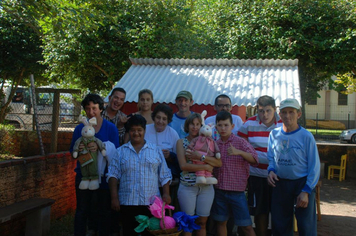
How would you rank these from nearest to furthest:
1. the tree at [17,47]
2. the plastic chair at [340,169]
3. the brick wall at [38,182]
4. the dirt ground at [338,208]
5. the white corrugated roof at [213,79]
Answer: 1. the brick wall at [38,182]
2. the dirt ground at [338,208]
3. the white corrugated roof at [213,79]
4. the plastic chair at [340,169]
5. the tree at [17,47]

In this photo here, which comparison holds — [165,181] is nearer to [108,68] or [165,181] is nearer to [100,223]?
[100,223]

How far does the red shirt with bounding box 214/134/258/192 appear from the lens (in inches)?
145

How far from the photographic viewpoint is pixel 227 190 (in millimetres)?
3689

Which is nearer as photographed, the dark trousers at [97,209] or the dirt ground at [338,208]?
the dark trousers at [97,209]

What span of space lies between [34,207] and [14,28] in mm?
11013

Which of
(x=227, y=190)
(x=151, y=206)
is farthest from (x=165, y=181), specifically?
(x=227, y=190)

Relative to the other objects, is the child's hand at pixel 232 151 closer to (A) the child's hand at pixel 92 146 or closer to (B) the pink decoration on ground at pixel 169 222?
(B) the pink decoration on ground at pixel 169 222

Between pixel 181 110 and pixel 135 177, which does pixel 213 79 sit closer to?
pixel 181 110

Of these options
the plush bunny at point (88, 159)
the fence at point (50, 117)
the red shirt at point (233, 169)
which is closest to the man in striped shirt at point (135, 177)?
the plush bunny at point (88, 159)

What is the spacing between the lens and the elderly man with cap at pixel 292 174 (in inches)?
135

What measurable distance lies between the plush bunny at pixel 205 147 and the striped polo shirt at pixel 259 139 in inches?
26.9

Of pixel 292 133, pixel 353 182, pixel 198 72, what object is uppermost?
pixel 198 72

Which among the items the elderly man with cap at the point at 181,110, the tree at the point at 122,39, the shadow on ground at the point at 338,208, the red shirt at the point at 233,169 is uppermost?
the tree at the point at 122,39

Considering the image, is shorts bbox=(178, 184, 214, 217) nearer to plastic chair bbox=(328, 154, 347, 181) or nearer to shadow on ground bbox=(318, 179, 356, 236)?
shadow on ground bbox=(318, 179, 356, 236)
